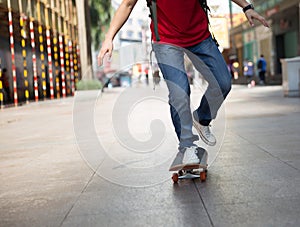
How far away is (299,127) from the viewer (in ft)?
21.6

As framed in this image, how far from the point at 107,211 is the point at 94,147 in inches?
123

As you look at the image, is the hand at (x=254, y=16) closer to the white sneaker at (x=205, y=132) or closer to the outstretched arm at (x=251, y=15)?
the outstretched arm at (x=251, y=15)

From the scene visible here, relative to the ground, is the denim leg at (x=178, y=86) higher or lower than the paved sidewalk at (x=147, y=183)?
higher

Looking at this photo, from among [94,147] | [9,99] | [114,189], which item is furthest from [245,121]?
[9,99]

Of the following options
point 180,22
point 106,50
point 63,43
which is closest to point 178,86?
point 180,22

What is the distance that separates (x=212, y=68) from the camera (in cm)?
383

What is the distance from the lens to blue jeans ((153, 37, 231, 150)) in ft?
12.1

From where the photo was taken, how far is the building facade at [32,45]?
840 inches

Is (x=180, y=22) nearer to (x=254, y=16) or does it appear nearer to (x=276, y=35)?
(x=254, y=16)

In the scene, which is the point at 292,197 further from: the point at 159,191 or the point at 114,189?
the point at 114,189

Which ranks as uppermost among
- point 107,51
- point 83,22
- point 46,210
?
point 83,22

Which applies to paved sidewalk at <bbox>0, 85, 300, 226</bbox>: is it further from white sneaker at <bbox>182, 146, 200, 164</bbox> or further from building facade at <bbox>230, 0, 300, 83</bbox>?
building facade at <bbox>230, 0, 300, 83</bbox>

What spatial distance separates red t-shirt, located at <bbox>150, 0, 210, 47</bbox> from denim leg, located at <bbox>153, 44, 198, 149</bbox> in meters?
0.07

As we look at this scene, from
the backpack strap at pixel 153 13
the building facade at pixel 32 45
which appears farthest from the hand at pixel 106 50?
the building facade at pixel 32 45
